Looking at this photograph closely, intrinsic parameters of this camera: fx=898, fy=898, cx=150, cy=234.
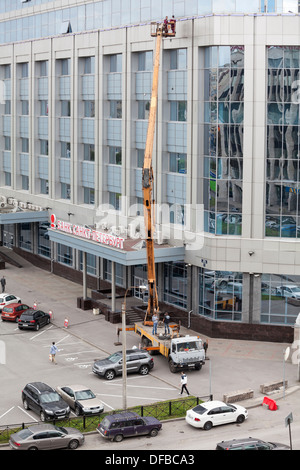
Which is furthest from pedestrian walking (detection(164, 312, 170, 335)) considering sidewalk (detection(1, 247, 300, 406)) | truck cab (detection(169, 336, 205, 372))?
truck cab (detection(169, 336, 205, 372))

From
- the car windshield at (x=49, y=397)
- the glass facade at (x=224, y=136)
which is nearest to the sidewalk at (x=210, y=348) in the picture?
the glass facade at (x=224, y=136)

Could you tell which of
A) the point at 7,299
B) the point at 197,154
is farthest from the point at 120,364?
the point at 7,299

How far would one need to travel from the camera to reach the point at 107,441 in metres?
50.1

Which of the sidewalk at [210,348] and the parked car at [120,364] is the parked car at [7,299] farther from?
the parked car at [120,364]

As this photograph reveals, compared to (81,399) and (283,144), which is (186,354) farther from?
(283,144)

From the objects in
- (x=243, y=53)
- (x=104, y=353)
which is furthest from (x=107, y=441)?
(x=243, y=53)

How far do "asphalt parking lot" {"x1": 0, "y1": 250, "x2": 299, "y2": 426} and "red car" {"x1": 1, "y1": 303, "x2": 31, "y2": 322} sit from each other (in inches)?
20.7

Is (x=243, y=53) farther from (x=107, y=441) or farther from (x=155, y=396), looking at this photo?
(x=107, y=441)

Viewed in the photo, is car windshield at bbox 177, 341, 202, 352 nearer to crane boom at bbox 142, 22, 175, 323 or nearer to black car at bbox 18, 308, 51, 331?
crane boom at bbox 142, 22, 175, 323

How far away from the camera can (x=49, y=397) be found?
5397 centimetres

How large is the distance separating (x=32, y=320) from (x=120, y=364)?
14.3 meters

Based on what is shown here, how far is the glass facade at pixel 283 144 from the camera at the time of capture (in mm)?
68750

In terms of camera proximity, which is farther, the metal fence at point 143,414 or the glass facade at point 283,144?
the glass facade at point 283,144

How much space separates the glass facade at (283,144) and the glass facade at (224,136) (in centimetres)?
224
